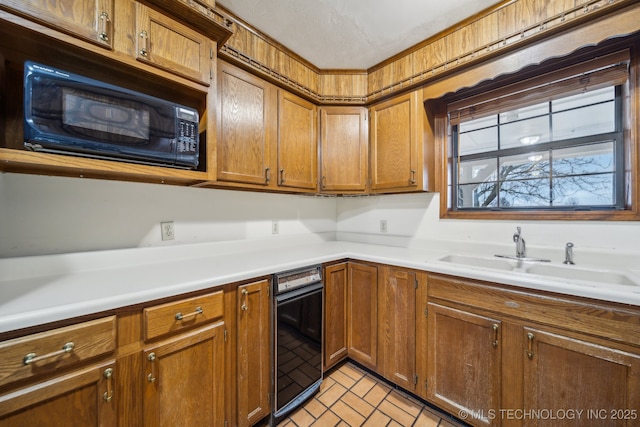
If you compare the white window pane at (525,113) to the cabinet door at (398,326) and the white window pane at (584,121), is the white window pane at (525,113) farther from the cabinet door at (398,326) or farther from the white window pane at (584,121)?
the cabinet door at (398,326)

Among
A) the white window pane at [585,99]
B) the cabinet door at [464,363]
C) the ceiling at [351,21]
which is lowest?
the cabinet door at [464,363]

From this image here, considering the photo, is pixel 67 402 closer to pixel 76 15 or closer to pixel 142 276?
pixel 142 276

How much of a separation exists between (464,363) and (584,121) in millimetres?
1638

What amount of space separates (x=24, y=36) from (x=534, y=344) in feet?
8.01

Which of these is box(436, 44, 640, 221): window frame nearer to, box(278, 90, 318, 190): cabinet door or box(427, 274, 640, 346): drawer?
box(427, 274, 640, 346): drawer

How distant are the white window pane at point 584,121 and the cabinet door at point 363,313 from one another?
1501 millimetres

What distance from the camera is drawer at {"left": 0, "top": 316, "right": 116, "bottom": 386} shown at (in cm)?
70

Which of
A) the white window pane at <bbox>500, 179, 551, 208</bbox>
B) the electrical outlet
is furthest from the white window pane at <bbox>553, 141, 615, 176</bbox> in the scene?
the electrical outlet

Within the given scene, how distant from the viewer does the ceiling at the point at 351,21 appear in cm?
141

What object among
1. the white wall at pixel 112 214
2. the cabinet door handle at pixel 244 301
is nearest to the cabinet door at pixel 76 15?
the white wall at pixel 112 214

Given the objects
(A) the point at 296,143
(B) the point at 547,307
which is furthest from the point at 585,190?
(A) the point at 296,143

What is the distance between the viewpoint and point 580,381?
39.7 inches

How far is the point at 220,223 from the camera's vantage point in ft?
5.71

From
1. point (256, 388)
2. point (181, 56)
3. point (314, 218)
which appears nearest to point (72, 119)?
point (181, 56)
